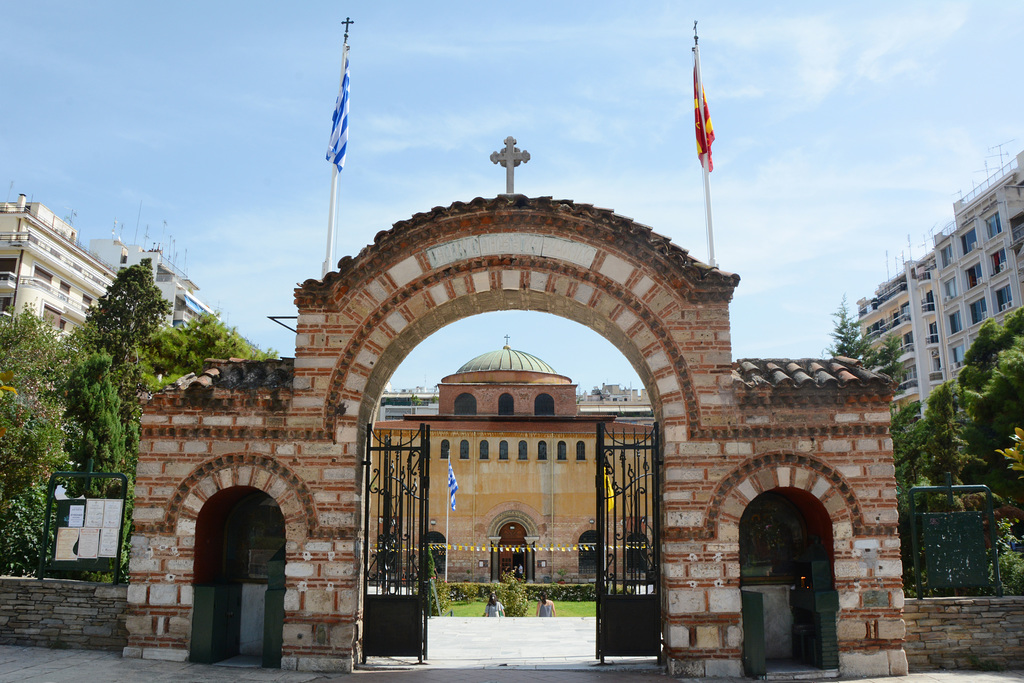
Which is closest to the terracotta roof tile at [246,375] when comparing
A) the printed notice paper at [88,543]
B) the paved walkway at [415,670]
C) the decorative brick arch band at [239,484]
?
the decorative brick arch band at [239,484]

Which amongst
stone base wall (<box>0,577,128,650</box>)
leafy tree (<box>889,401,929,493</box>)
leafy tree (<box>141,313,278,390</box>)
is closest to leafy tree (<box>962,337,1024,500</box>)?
leafy tree (<box>889,401,929,493</box>)

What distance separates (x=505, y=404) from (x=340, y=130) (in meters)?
30.7

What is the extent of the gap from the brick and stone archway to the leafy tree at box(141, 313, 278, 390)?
24307mm

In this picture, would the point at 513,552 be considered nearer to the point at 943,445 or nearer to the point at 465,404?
the point at 465,404

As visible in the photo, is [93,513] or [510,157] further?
[510,157]

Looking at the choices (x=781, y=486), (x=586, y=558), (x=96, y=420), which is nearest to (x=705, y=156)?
(x=781, y=486)

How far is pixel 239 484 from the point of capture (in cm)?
1024

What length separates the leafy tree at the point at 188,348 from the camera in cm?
3312

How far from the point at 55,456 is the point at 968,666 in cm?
1561

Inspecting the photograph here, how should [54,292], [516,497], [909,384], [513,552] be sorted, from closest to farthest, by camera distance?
[513,552]
[516,497]
[54,292]
[909,384]

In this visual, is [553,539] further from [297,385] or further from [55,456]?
[297,385]

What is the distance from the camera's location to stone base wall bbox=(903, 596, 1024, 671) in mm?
9930

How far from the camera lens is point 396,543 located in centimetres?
1080

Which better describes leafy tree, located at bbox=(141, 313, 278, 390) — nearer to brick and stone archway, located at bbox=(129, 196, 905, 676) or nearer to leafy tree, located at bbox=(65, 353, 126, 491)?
leafy tree, located at bbox=(65, 353, 126, 491)
